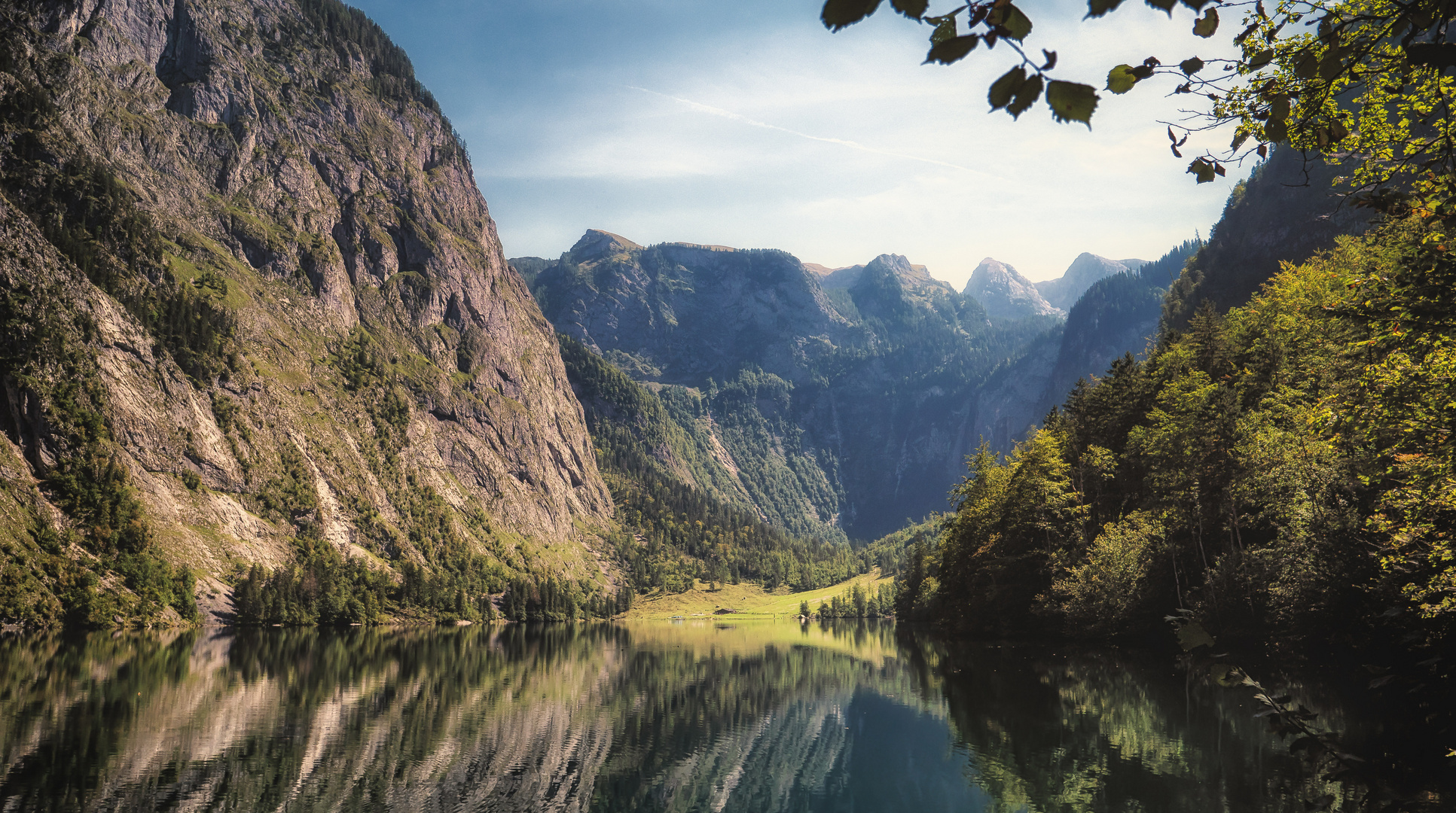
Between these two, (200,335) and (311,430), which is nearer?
(200,335)

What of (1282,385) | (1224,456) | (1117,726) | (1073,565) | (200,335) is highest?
(200,335)

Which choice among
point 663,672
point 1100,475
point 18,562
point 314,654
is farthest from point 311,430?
point 1100,475

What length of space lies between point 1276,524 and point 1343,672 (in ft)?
29.4

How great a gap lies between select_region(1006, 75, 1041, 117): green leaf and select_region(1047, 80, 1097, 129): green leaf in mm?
77

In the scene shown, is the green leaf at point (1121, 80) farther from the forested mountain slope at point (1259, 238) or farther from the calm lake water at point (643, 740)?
the forested mountain slope at point (1259, 238)

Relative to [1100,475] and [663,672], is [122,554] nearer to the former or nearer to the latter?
[663,672]

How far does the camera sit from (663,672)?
75125mm

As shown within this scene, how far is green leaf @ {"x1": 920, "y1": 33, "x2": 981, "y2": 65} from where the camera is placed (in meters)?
3.40

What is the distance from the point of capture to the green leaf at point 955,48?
3.40 m

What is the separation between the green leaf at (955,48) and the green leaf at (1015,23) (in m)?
0.13

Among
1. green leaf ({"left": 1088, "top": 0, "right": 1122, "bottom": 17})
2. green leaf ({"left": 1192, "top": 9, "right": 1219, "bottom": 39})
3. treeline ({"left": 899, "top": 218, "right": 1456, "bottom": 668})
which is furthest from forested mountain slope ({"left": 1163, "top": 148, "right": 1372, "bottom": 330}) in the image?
green leaf ({"left": 1088, "top": 0, "right": 1122, "bottom": 17})

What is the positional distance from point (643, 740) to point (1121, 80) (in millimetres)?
42088

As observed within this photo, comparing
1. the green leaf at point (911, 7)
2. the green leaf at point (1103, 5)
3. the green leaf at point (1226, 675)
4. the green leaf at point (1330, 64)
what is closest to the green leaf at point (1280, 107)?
the green leaf at point (1330, 64)

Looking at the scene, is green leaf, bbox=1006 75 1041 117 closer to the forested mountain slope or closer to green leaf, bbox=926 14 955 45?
green leaf, bbox=926 14 955 45
